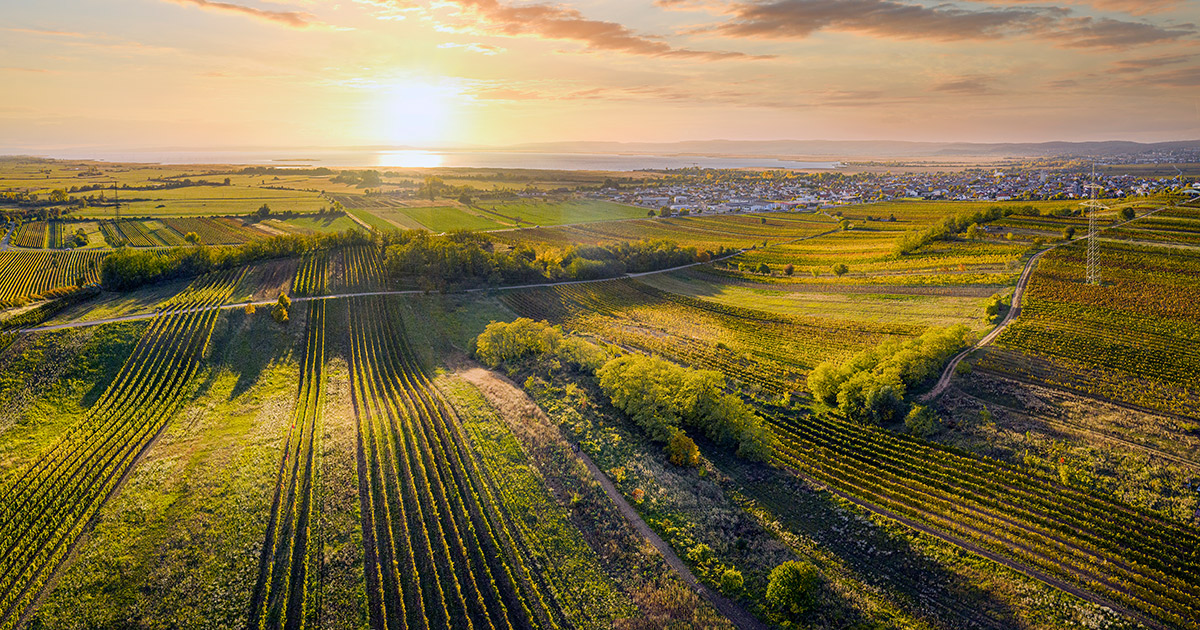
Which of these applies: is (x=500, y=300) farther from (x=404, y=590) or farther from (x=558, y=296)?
(x=404, y=590)

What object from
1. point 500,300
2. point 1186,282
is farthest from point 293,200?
point 1186,282

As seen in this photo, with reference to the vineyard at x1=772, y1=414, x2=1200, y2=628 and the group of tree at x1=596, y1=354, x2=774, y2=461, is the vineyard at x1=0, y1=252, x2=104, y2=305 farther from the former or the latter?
the vineyard at x1=772, y1=414, x2=1200, y2=628

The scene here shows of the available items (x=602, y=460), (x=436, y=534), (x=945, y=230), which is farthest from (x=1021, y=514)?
(x=945, y=230)

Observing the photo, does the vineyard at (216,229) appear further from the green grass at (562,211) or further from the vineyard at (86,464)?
the green grass at (562,211)

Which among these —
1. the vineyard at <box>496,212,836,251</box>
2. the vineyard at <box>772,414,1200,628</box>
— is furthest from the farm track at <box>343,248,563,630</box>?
the vineyard at <box>496,212,836,251</box>

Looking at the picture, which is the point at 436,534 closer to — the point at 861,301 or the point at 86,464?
the point at 86,464
